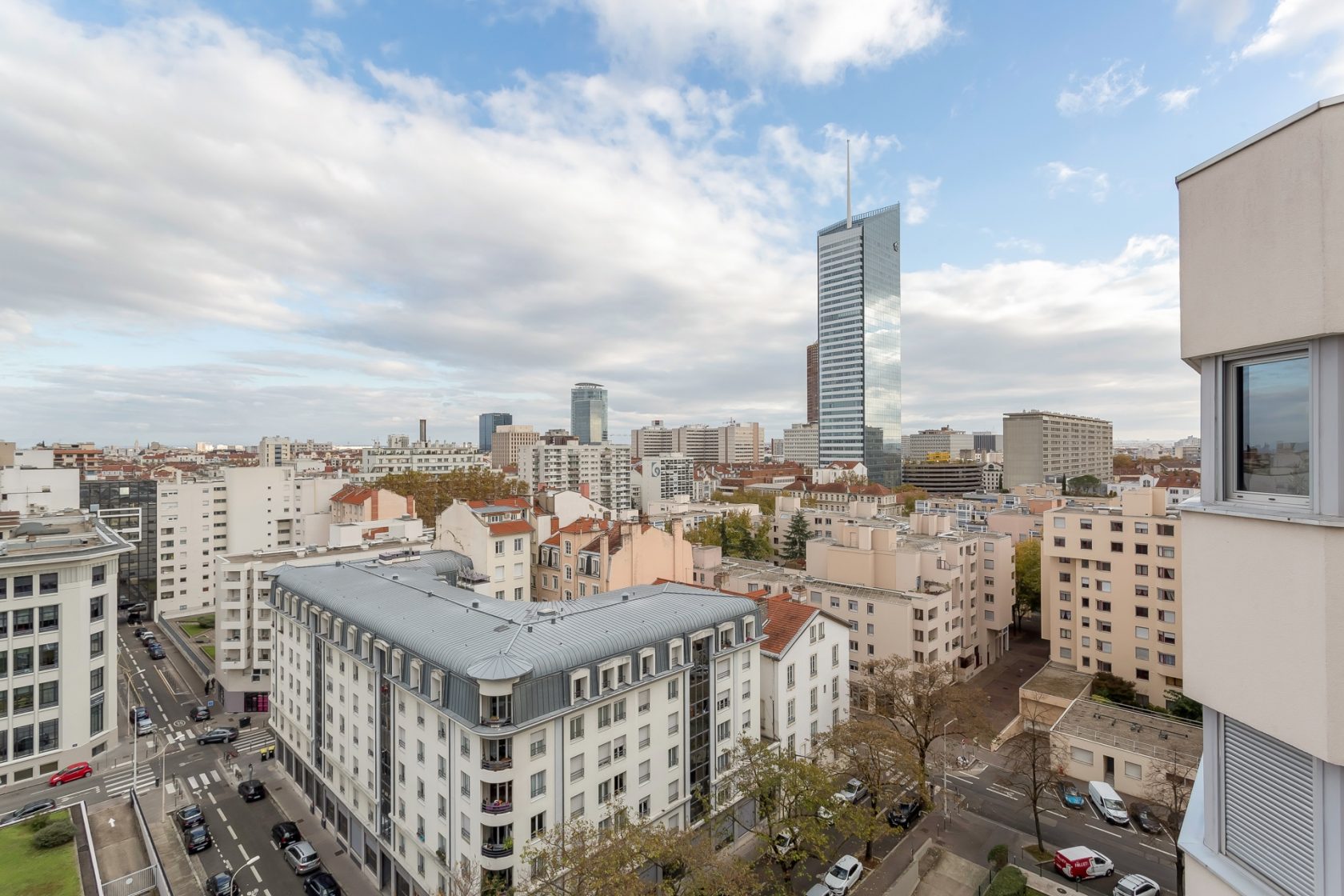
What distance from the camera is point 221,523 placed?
268 feet

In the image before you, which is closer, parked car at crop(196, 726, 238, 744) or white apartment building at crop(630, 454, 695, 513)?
parked car at crop(196, 726, 238, 744)

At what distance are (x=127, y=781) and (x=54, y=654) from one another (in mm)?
9124

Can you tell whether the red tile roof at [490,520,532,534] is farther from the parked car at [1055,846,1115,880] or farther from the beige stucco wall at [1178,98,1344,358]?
the beige stucco wall at [1178,98,1344,358]

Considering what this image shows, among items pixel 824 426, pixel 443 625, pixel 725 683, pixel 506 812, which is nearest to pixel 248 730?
pixel 443 625

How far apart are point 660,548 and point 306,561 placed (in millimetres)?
28314

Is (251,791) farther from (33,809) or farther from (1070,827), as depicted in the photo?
(1070,827)

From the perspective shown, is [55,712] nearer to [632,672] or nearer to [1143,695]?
[632,672]

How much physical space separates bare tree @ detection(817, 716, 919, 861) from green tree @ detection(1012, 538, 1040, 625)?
38270 mm

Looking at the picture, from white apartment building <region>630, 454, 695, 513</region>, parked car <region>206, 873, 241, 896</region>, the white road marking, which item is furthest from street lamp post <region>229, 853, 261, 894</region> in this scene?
white apartment building <region>630, 454, 695, 513</region>

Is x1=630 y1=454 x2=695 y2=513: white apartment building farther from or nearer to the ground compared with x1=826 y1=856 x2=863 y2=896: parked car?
farther from the ground

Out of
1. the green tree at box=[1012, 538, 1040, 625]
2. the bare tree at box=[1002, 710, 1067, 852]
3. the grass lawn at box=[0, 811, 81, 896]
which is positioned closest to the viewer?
the grass lawn at box=[0, 811, 81, 896]

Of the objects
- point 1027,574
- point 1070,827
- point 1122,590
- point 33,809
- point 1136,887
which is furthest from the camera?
point 1027,574

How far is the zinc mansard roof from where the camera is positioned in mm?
25281

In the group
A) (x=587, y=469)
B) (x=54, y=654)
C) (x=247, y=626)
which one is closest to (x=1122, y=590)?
(x=247, y=626)
